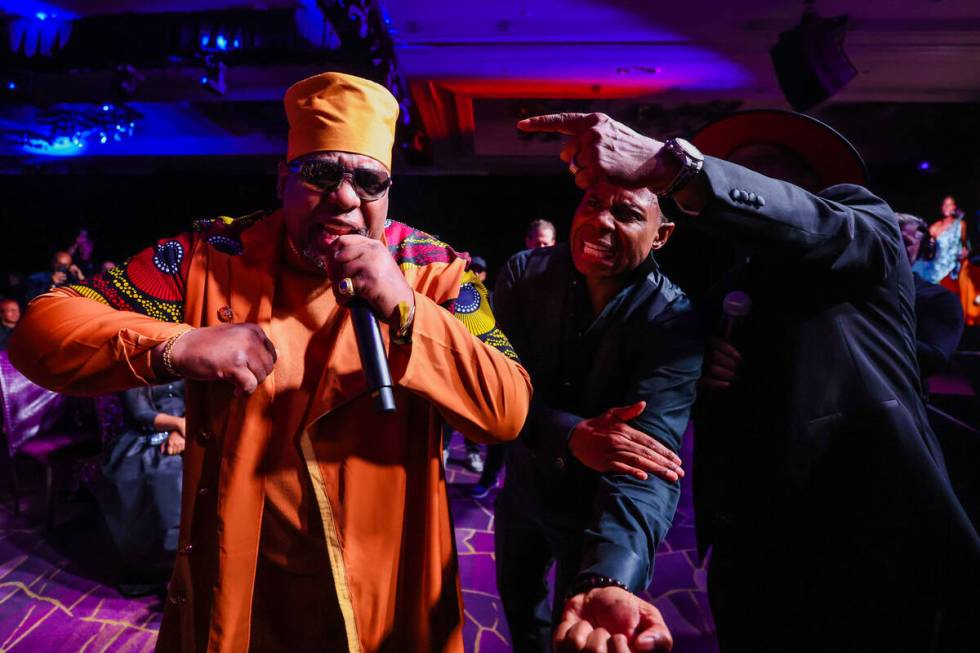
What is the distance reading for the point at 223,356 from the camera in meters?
1.02

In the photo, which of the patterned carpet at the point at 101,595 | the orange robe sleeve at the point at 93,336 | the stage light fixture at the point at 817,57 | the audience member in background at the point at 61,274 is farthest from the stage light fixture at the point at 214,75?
the stage light fixture at the point at 817,57

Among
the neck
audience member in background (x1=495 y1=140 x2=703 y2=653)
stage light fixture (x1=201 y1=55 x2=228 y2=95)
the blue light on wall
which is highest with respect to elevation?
the blue light on wall

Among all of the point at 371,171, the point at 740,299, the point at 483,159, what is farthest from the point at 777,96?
the point at 371,171

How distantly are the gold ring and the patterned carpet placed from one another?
8.42ft

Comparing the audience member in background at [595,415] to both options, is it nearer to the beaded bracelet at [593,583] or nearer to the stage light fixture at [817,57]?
the beaded bracelet at [593,583]

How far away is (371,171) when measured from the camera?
3.96 feet

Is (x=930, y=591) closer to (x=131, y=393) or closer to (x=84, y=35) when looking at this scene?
(x=131, y=393)

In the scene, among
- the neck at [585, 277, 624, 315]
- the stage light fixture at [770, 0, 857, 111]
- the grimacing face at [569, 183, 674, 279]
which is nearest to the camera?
the grimacing face at [569, 183, 674, 279]

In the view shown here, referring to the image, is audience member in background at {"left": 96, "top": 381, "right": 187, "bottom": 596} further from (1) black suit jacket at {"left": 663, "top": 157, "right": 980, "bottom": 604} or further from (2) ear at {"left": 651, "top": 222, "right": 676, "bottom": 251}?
(1) black suit jacket at {"left": 663, "top": 157, "right": 980, "bottom": 604}

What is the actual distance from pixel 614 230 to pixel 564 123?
483 millimetres

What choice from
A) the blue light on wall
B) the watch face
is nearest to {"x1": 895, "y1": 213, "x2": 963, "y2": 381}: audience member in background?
the watch face

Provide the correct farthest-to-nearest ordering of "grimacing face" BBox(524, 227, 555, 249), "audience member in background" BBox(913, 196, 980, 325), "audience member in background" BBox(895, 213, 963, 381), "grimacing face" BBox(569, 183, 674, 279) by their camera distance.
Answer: "audience member in background" BBox(913, 196, 980, 325) → "grimacing face" BBox(524, 227, 555, 249) → "audience member in background" BBox(895, 213, 963, 381) → "grimacing face" BBox(569, 183, 674, 279)

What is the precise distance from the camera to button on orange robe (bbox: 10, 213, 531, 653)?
1065 mm

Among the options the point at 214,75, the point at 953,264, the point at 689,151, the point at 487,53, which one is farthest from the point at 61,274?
the point at 953,264
